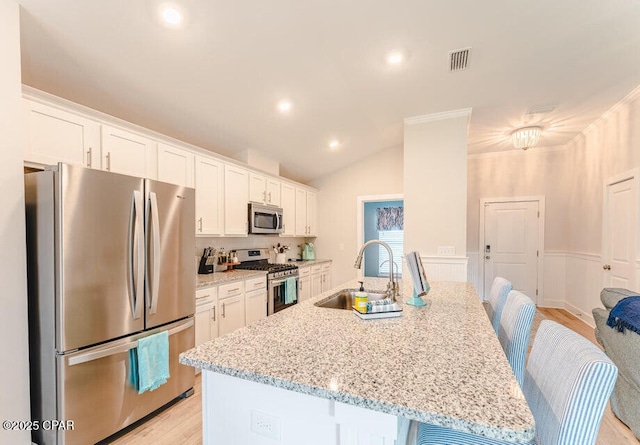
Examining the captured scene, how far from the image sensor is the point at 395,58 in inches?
104

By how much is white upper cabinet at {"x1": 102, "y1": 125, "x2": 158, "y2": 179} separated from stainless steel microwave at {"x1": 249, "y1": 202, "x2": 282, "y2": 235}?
1380mm

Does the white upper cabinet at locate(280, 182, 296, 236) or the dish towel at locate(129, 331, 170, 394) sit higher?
the white upper cabinet at locate(280, 182, 296, 236)

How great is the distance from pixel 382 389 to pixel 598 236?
487 cm

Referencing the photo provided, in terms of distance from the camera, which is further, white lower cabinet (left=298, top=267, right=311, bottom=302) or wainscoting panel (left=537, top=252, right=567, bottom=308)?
wainscoting panel (left=537, top=252, right=567, bottom=308)

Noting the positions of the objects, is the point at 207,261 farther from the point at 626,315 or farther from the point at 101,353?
the point at 626,315

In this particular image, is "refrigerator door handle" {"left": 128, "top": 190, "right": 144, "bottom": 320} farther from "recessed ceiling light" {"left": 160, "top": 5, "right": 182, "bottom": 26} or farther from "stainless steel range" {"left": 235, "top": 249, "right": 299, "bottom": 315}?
"stainless steel range" {"left": 235, "top": 249, "right": 299, "bottom": 315}

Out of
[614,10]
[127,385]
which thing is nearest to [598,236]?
A: [614,10]

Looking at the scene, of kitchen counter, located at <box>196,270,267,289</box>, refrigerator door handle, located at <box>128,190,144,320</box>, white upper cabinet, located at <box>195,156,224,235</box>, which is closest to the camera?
refrigerator door handle, located at <box>128,190,144,320</box>

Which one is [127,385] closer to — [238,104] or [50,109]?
[50,109]

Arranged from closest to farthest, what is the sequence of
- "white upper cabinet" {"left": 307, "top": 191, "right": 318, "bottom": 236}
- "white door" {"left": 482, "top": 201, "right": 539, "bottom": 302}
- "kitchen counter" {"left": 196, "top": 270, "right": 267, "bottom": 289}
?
"kitchen counter" {"left": 196, "top": 270, "right": 267, "bottom": 289} → "white door" {"left": 482, "top": 201, "right": 539, "bottom": 302} → "white upper cabinet" {"left": 307, "top": 191, "right": 318, "bottom": 236}

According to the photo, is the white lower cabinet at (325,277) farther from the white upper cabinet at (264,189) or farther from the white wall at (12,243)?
the white wall at (12,243)

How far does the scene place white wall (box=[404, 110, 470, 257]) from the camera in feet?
12.0

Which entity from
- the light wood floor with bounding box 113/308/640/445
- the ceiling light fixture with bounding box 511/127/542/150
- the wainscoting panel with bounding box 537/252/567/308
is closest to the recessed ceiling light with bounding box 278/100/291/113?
the light wood floor with bounding box 113/308/640/445

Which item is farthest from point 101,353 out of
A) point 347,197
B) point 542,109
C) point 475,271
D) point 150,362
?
point 475,271
